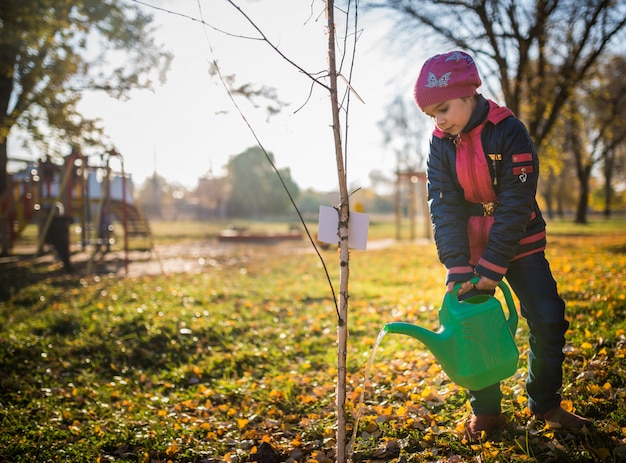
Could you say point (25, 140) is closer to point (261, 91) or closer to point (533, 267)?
point (261, 91)

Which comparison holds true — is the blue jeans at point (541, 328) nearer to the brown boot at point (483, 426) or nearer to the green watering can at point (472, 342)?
the brown boot at point (483, 426)

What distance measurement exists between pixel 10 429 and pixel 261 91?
101 inches

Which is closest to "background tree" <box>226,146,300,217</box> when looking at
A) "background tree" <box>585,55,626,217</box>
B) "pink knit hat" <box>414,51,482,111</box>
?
"background tree" <box>585,55,626,217</box>

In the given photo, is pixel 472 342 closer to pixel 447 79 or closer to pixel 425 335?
pixel 425 335

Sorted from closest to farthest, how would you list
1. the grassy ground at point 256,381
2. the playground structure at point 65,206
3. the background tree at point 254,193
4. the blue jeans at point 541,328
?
1. the blue jeans at point 541,328
2. the grassy ground at point 256,381
3. the playground structure at point 65,206
4. the background tree at point 254,193

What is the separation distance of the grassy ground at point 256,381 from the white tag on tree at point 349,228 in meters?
0.50

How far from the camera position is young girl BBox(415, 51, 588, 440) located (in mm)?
2131

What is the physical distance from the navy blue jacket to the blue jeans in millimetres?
86

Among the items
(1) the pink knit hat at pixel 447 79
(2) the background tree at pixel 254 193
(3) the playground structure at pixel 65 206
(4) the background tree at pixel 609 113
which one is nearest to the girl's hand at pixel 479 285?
(1) the pink knit hat at pixel 447 79

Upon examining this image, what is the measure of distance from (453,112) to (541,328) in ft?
3.51

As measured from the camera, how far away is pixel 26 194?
1323cm

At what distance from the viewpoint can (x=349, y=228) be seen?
6.87 feet

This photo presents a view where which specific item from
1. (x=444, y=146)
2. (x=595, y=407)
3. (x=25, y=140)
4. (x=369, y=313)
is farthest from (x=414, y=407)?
(x=25, y=140)

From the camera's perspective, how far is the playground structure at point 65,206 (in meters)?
9.59
